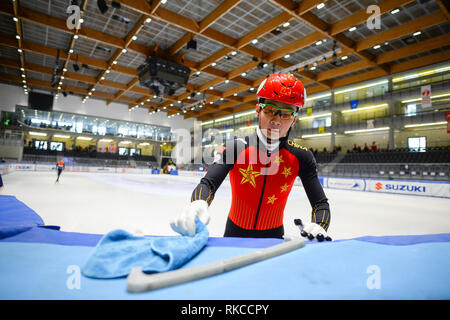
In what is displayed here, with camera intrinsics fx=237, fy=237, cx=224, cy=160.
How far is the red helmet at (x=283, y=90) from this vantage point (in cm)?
165

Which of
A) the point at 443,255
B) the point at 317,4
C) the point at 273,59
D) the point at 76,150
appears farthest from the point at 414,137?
the point at 76,150

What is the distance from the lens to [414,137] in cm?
2334

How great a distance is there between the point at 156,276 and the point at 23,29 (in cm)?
2181

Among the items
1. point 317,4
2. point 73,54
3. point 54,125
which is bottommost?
point 54,125

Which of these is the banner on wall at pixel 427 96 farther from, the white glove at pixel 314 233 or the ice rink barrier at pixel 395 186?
the white glove at pixel 314 233

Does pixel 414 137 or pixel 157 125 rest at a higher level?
A: pixel 157 125

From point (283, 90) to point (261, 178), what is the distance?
0.69 metres

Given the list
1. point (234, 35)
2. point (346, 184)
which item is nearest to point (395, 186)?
point (346, 184)

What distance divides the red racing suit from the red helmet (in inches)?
15.1

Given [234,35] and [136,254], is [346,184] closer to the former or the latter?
[234,35]

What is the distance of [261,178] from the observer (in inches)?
75.1
